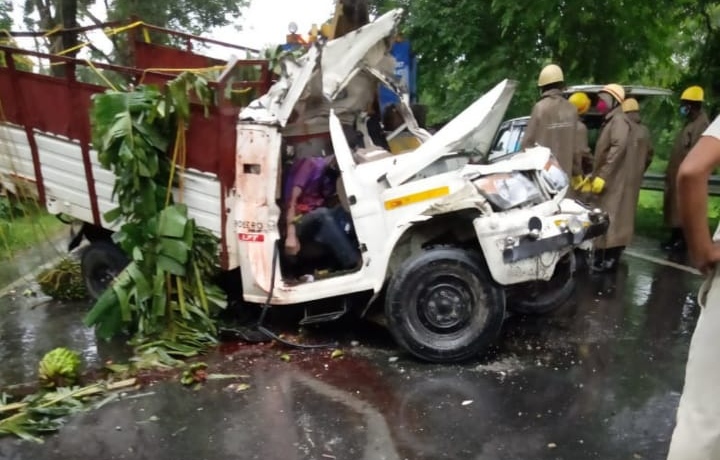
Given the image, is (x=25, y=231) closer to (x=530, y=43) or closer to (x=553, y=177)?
(x=553, y=177)

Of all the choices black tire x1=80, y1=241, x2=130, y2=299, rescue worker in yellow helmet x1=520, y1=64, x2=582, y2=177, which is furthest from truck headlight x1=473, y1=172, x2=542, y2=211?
black tire x1=80, y1=241, x2=130, y2=299

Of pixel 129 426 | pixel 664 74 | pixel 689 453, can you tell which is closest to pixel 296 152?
pixel 129 426

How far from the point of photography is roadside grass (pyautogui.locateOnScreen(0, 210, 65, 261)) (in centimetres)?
423

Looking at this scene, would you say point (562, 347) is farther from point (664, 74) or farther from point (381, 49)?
point (664, 74)

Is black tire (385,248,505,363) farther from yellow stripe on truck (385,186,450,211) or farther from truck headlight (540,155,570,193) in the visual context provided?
truck headlight (540,155,570,193)

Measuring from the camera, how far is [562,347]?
217 inches

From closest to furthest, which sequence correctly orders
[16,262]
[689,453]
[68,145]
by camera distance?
[689,453] < [68,145] < [16,262]

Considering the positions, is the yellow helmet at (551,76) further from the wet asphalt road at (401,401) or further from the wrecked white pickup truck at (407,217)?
the wet asphalt road at (401,401)

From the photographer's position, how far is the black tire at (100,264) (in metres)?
6.52

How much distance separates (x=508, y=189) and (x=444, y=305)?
3.12ft

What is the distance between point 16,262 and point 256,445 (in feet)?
21.8

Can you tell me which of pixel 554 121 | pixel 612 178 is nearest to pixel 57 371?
pixel 554 121

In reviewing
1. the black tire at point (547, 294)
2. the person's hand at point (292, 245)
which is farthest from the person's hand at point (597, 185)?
the person's hand at point (292, 245)

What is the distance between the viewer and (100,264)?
666cm
